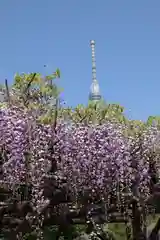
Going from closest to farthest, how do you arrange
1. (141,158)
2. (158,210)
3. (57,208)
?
(57,208) → (141,158) → (158,210)

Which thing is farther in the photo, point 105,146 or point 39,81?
point 39,81

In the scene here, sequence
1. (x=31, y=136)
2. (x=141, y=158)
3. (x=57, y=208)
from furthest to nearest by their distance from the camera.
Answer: (x=141, y=158) < (x=57, y=208) < (x=31, y=136)

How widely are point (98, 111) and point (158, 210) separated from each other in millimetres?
1377

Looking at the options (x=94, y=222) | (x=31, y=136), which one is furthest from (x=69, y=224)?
(x=31, y=136)

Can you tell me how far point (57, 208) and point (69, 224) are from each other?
0.31 meters

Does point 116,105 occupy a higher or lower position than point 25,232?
higher

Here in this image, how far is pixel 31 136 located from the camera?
4.42 m

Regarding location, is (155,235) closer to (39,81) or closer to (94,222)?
(94,222)

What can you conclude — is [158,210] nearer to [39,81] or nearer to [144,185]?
[144,185]

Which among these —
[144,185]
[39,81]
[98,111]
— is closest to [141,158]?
[144,185]

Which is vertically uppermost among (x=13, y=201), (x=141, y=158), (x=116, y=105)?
(x=116, y=105)

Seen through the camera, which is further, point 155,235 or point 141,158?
point 155,235

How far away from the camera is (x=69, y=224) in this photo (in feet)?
16.1

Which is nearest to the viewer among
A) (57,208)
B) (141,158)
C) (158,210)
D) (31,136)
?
(31,136)
